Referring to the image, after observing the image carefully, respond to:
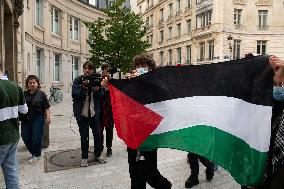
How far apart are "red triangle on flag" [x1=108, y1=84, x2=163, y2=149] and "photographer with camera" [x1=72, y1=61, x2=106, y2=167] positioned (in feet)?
6.81

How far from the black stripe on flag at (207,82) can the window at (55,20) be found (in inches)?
827

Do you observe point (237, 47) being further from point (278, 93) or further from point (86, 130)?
point (278, 93)

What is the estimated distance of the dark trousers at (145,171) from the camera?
3975 millimetres

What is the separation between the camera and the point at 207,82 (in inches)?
128

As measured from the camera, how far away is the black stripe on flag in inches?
108

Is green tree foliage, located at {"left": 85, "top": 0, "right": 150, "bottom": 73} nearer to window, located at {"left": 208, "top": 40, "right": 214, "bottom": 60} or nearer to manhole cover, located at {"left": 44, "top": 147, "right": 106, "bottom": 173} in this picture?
manhole cover, located at {"left": 44, "top": 147, "right": 106, "bottom": 173}

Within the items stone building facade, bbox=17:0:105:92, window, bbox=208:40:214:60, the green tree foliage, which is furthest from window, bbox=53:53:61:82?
window, bbox=208:40:214:60

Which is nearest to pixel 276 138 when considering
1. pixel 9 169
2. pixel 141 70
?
pixel 141 70

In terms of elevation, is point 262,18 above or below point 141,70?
above

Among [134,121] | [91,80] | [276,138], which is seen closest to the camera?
[276,138]

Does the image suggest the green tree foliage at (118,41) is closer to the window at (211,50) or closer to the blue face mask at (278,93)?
the blue face mask at (278,93)

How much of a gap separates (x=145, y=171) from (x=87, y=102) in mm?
2485

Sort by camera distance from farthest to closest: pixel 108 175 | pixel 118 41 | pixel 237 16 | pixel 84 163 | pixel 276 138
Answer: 1. pixel 237 16
2. pixel 118 41
3. pixel 84 163
4. pixel 108 175
5. pixel 276 138

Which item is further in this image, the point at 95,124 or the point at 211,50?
the point at 211,50
